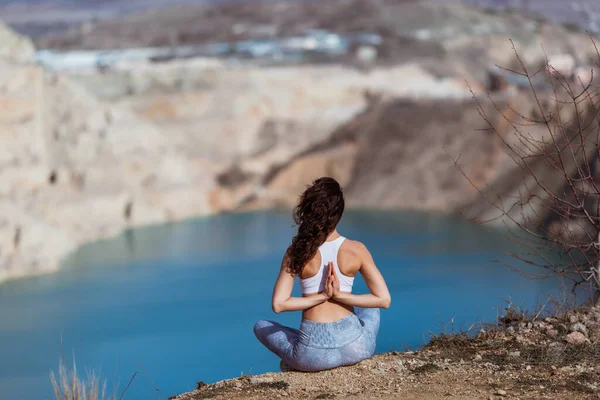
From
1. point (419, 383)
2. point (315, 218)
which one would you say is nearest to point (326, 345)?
point (419, 383)

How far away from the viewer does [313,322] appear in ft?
10.1

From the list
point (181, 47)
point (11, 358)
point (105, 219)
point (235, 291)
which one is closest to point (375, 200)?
point (105, 219)

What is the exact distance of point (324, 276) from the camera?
3.08m

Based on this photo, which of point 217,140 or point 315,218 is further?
point 217,140

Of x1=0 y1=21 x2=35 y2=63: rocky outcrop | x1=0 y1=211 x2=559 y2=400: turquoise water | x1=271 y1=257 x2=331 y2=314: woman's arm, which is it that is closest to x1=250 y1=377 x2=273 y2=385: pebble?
x1=271 y1=257 x2=331 y2=314: woman's arm

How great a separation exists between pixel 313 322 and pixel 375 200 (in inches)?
366

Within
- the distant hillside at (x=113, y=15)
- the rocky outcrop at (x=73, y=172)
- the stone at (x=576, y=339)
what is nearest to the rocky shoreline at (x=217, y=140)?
the rocky outcrop at (x=73, y=172)

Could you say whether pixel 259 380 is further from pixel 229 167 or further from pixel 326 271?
pixel 229 167

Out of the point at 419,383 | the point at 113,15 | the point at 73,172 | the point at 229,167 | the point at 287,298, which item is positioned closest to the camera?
the point at 419,383

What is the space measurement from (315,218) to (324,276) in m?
0.25

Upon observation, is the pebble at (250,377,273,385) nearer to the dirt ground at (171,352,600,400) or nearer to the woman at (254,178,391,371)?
the dirt ground at (171,352,600,400)

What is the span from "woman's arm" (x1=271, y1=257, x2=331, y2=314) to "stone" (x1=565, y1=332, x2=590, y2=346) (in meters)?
0.99

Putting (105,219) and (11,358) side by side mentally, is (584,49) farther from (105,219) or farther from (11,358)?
(11,358)

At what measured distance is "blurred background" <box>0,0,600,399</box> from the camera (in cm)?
633
